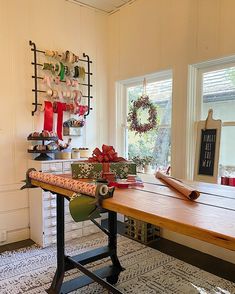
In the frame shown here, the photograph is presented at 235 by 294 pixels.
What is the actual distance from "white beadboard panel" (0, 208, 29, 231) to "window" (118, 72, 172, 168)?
155 centimetres

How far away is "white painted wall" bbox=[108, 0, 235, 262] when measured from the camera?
2549mm

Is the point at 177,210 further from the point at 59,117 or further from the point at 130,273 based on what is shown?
the point at 59,117

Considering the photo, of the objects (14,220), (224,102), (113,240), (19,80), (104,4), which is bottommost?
(14,220)

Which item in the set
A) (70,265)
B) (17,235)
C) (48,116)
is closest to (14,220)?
(17,235)

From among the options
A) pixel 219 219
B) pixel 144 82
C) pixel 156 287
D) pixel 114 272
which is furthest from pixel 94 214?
pixel 144 82

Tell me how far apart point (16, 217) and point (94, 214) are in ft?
6.91

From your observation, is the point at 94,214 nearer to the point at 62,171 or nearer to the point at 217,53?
the point at 62,171

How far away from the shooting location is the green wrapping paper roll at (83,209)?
1256 millimetres

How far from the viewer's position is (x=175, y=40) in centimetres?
292

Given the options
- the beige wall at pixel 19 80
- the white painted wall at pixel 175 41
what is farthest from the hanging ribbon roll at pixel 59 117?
the white painted wall at pixel 175 41

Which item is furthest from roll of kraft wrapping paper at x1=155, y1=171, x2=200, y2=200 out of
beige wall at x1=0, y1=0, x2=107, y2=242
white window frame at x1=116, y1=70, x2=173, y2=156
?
white window frame at x1=116, y1=70, x2=173, y2=156

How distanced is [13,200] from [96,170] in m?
1.70

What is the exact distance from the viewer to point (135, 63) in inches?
134

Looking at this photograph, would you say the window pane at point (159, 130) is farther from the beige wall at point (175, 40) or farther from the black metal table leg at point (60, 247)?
the black metal table leg at point (60, 247)
